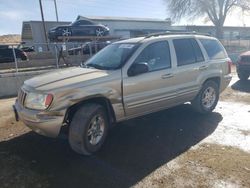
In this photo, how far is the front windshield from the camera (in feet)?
16.1

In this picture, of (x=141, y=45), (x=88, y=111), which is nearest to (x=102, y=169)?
(x=88, y=111)

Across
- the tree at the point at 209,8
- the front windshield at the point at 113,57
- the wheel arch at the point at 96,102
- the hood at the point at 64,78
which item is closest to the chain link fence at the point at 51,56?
the front windshield at the point at 113,57

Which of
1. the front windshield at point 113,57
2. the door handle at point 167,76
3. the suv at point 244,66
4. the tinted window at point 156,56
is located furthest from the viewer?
the suv at point 244,66

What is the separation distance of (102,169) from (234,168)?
188 centimetres

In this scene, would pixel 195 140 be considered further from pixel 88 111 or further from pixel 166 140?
pixel 88 111

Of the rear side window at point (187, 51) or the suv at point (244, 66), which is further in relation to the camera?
the suv at point (244, 66)

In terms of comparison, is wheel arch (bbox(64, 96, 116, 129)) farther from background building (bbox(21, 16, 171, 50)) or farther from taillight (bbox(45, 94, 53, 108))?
background building (bbox(21, 16, 171, 50))

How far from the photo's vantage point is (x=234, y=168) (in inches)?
153

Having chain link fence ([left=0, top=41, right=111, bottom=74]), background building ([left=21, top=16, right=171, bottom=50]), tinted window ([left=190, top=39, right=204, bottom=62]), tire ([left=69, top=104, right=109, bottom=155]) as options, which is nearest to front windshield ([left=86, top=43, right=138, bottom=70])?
tire ([left=69, top=104, right=109, bottom=155])

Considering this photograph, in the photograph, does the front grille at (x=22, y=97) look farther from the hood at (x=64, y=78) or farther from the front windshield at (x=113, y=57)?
the front windshield at (x=113, y=57)

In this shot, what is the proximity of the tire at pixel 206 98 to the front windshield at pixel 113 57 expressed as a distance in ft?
7.02

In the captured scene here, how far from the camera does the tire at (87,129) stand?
4203 mm

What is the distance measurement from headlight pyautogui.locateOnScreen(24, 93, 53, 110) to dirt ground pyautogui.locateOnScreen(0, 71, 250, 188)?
83cm

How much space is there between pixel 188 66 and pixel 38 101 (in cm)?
318
